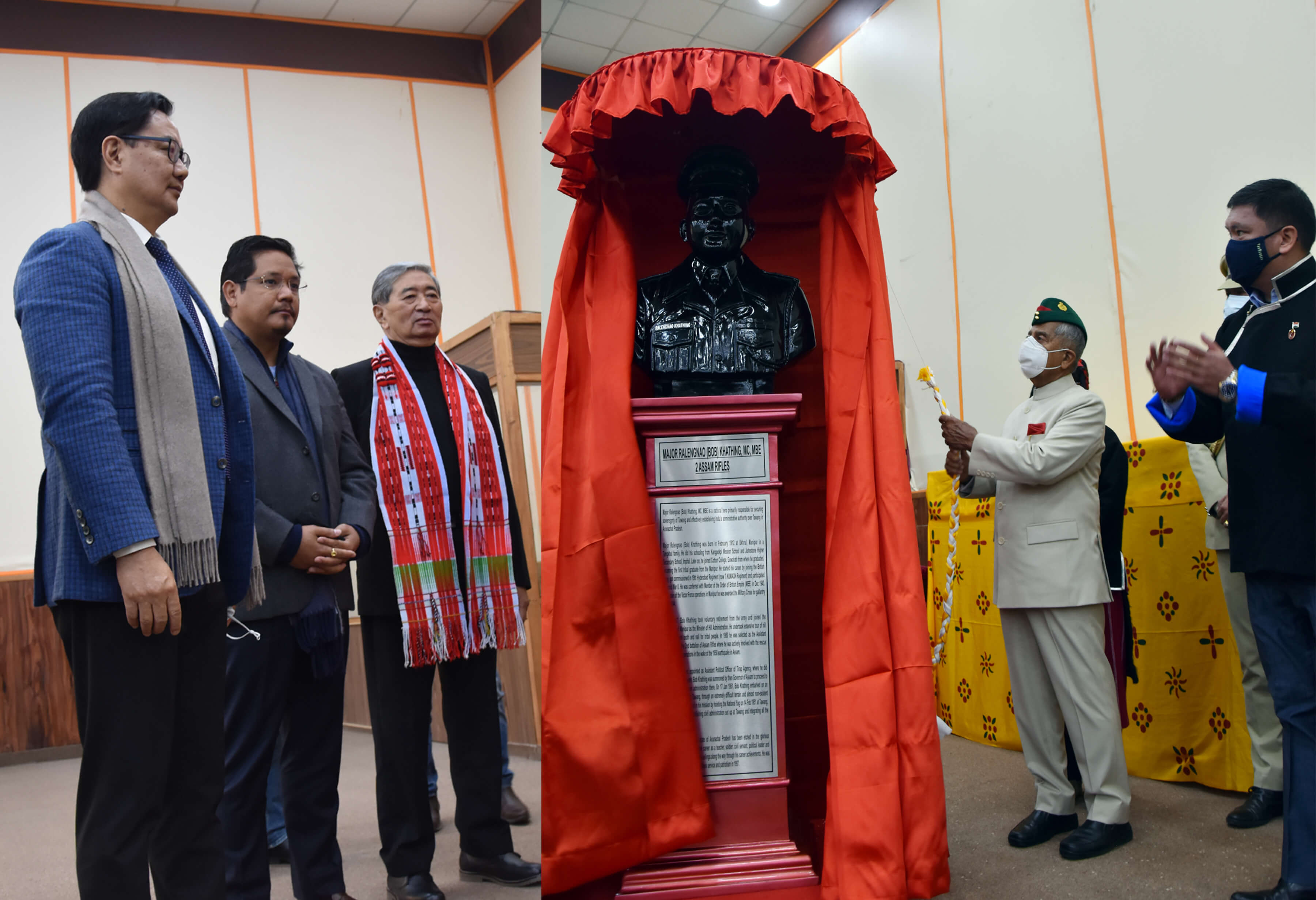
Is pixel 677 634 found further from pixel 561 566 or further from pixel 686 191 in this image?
pixel 686 191

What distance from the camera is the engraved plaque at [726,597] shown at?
202 cm

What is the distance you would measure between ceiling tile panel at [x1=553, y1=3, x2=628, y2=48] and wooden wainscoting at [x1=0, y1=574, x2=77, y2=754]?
387cm

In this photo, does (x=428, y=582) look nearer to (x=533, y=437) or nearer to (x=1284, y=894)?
(x=1284, y=894)

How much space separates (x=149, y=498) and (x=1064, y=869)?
7.06 ft

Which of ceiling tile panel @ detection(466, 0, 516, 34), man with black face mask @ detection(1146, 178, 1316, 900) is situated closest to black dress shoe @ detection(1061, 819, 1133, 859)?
man with black face mask @ detection(1146, 178, 1316, 900)

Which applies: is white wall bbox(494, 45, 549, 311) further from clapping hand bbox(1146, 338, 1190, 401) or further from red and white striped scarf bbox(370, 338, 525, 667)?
clapping hand bbox(1146, 338, 1190, 401)

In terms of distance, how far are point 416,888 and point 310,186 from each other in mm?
4584

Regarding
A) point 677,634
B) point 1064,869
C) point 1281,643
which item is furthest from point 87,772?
point 1281,643

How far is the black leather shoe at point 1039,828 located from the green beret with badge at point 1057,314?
1.31 m

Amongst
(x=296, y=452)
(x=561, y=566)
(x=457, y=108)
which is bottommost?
(x=561, y=566)

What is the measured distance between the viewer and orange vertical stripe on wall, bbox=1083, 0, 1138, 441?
3229 mm

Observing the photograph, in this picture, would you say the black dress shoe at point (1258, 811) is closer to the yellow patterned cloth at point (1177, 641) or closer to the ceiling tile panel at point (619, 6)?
the yellow patterned cloth at point (1177, 641)

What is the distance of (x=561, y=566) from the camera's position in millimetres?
2072

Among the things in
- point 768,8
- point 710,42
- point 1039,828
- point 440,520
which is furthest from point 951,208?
point 440,520
